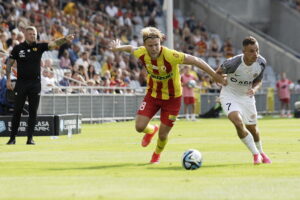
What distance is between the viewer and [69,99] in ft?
102

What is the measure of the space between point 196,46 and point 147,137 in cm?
3087

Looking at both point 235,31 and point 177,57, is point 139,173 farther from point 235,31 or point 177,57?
point 235,31

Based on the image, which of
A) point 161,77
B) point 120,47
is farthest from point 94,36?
point 161,77

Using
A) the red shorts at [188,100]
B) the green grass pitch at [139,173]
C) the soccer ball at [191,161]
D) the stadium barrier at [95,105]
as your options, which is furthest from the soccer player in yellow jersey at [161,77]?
the red shorts at [188,100]

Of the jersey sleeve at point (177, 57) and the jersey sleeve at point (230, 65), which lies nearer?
the jersey sleeve at point (177, 57)

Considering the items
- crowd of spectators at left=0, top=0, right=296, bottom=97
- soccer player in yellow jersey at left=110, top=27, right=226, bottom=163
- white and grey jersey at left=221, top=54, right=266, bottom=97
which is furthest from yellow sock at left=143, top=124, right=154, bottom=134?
crowd of spectators at left=0, top=0, right=296, bottom=97

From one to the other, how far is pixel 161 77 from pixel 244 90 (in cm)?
139

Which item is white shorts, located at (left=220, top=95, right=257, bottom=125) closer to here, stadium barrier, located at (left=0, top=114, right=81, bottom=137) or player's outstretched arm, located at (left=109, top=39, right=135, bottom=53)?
player's outstretched arm, located at (left=109, top=39, right=135, bottom=53)

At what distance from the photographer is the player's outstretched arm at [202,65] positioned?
13414mm

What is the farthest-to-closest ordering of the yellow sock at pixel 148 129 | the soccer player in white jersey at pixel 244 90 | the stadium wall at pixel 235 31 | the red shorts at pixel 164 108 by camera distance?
the stadium wall at pixel 235 31, the yellow sock at pixel 148 129, the red shorts at pixel 164 108, the soccer player in white jersey at pixel 244 90

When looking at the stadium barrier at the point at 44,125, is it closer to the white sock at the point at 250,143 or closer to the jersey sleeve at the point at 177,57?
the jersey sleeve at the point at 177,57

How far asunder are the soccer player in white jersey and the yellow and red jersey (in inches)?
29.1

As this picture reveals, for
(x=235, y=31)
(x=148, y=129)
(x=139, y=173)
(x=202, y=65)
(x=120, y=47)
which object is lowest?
(x=139, y=173)

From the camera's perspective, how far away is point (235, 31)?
165 feet
